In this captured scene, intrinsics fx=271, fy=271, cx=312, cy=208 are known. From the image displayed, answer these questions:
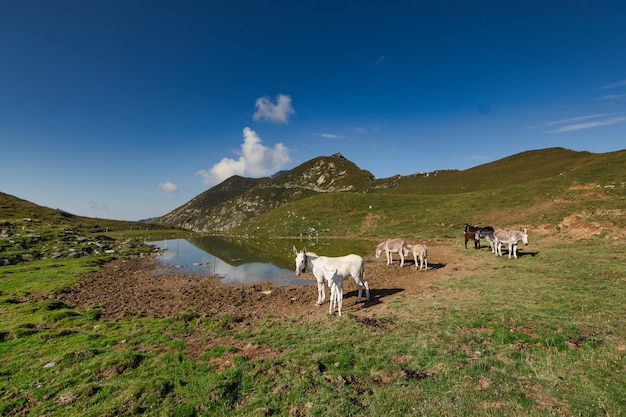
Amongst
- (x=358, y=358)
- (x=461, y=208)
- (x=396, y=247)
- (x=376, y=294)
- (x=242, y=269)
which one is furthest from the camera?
(x=461, y=208)

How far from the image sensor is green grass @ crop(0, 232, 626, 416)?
279 inches

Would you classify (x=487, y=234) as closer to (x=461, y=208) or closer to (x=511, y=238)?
(x=511, y=238)

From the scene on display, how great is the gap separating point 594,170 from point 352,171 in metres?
149

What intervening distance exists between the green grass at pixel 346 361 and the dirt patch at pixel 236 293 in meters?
1.55

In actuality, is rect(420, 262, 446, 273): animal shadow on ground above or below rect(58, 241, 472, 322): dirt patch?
below

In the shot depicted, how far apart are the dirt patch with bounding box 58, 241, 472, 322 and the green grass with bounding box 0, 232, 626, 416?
61.1 inches

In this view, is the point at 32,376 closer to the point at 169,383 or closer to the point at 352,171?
the point at 169,383

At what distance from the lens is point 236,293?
20.7 m

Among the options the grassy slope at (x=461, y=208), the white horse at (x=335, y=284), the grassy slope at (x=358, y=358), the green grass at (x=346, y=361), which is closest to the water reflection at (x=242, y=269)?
the white horse at (x=335, y=284)

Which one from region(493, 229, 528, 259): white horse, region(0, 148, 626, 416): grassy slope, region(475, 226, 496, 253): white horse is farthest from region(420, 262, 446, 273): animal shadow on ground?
region(475, 226, 496, 253): white horse

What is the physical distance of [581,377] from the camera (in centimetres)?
742

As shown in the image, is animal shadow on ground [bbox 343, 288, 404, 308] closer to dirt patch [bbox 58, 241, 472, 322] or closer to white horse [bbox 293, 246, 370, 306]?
dirt patch [bbox 58, 241, 472, 322]

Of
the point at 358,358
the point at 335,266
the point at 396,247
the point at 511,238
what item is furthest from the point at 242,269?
the point at 511,238

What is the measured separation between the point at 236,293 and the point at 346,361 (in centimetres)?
1360
